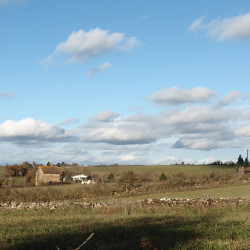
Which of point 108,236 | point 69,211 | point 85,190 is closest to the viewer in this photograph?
point 108,236

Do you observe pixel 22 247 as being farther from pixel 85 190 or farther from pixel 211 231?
pixel 85 190

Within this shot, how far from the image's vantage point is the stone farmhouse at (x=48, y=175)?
272ft

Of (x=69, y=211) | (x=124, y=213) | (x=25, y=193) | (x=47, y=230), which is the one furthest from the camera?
(x=25, y=193)

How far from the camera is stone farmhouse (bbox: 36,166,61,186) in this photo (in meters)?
82.8

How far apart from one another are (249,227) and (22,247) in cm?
747

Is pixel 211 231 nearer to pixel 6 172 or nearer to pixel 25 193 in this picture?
pixel 25 193

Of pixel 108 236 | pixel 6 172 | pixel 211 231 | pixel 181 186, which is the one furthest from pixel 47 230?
pixel 6 172

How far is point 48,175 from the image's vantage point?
84.5 metres

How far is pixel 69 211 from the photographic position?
2203cm

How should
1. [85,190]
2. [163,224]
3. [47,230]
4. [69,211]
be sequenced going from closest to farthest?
[47,230]
[163,224]
[69,211]
[85,190]

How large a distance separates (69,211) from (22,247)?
1275 cm

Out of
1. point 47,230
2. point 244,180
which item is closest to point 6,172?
point 244,180

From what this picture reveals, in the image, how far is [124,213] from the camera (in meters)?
19.1

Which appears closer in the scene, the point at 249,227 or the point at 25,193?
the point at 249,227
